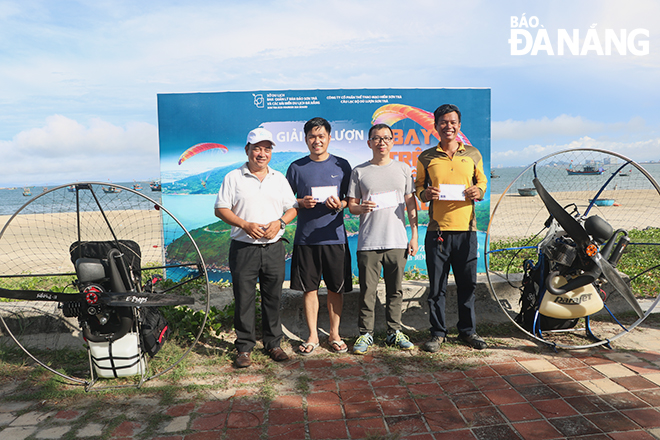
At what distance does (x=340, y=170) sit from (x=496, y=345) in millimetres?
2262

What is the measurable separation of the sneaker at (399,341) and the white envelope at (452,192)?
1373 millimetres

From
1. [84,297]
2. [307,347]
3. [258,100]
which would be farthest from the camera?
[258,100]

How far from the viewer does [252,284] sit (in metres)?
3.74

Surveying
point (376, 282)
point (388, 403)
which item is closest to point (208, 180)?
point (376, 282)

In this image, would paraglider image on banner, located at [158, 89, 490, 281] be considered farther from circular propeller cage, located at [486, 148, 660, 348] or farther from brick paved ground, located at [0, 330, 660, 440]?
brick paved ground, located at [0, 330, 660, 440]

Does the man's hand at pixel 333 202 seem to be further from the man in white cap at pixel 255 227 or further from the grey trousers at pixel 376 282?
the grey trousers at pixel 376 282

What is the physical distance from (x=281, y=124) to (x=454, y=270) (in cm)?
298

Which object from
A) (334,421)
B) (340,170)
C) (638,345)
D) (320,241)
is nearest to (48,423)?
(334,421)

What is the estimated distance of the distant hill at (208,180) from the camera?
5.55 m

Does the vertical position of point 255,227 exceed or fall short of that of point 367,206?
it falls short

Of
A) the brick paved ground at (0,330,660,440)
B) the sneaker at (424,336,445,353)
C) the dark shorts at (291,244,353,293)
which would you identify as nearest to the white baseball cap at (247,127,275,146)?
the dark shorts at (291,244,353,293)

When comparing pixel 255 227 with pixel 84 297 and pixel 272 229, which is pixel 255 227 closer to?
pixel 272 229

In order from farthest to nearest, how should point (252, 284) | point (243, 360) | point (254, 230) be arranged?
point (252, 284), point (243, 360), point (254, 230)

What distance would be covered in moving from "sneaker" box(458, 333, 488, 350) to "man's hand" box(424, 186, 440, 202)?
139 cm
